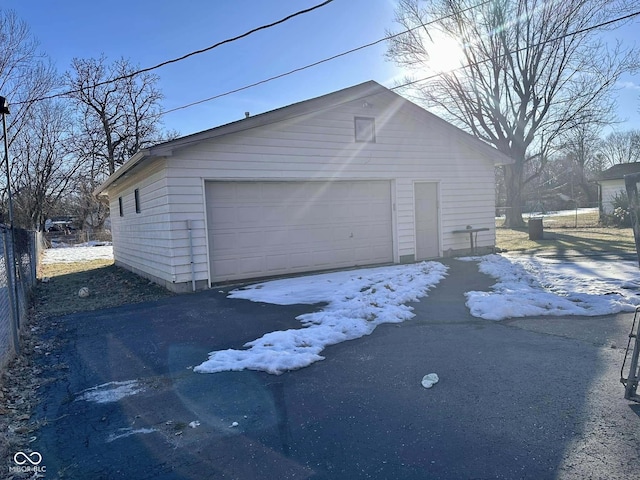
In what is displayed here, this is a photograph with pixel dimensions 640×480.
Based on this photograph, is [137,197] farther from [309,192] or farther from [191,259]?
[309,192]

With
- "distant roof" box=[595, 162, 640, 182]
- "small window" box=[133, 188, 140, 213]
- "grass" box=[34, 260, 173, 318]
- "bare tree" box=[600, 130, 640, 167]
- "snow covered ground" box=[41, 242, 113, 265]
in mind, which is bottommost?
"grass" box=[34, 260, 173, 318]

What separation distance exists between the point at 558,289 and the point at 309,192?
18.8ft

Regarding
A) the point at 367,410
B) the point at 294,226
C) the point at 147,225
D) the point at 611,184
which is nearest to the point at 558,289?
the point at 367,410

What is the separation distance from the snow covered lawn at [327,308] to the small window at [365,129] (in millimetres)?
3415

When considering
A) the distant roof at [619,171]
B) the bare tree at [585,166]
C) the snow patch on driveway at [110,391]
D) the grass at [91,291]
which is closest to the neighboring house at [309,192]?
the grass at [91,291]

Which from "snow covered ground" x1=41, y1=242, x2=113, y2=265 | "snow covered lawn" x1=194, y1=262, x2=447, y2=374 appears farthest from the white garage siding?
"snow covered ground" x1=41, y1=242, x2=113, y2=265

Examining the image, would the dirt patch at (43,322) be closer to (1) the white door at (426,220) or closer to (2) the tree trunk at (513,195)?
(1) the white door at (426,220)

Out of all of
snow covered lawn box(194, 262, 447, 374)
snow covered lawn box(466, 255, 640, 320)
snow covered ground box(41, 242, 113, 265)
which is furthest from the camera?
snow covered ground box(41, 242, 113, 265)

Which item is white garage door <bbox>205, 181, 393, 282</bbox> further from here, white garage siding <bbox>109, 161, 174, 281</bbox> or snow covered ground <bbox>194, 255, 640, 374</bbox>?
white garage siding <bbox>109, 161, 174, 281</bbox>

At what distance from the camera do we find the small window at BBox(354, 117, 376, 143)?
1095 centimetres

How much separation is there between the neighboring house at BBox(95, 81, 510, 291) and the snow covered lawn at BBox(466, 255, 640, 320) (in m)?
2.60

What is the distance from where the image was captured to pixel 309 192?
10.4m

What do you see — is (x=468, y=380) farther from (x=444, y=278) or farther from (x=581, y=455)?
(x=444, y=278)

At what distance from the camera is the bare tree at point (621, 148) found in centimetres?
6366
